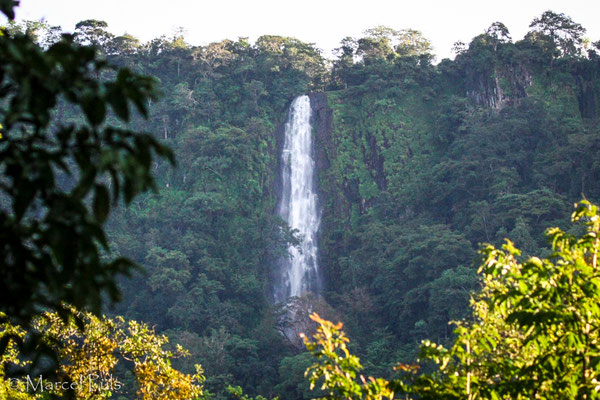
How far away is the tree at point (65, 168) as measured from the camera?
5.72 feet

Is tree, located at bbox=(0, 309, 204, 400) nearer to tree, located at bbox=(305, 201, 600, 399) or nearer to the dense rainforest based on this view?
tree, located at bbox=(305, 201, 600, 399)

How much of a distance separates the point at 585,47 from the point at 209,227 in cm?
1848

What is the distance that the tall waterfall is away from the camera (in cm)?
2811

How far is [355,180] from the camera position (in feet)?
98.6

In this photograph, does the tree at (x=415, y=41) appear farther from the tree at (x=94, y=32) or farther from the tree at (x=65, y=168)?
the tree at (x=65, y=168)

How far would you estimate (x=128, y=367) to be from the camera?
842 inches

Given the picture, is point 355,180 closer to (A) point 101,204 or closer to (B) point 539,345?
(B) point 539,345

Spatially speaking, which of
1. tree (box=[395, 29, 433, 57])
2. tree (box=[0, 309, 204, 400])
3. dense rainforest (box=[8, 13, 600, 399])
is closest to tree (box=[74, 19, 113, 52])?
dense rainforest (box=[8, 13, 600, 399])

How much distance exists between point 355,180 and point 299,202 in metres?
2.65

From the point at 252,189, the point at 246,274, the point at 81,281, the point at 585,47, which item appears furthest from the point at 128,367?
the point at 585,47

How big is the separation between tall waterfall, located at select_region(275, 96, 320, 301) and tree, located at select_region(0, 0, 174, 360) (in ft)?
84.9

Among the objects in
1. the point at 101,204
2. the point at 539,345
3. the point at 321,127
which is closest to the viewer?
the point at 101,204

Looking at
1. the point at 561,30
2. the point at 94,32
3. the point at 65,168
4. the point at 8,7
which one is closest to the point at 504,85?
the point at 561,30

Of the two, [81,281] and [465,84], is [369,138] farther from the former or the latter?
[81,281]
